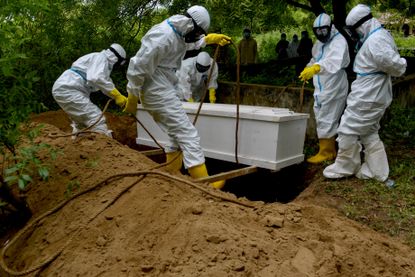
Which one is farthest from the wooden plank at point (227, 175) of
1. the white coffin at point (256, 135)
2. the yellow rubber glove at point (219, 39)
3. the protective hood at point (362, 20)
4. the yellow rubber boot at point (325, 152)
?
the protective hood at point (362, 20)

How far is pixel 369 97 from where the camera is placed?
450 centimetres

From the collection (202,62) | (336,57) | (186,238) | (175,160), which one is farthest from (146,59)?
(202,62)

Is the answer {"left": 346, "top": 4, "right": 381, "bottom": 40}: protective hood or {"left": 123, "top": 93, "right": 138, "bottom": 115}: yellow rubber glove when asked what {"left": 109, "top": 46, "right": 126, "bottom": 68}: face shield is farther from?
{"left": 346, "top": 4, "right": 381, "bottom": 40}: protective hood

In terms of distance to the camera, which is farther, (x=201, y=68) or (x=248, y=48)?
(x=248, y=48)

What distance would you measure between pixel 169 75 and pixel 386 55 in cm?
220

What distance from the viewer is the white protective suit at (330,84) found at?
212 inches

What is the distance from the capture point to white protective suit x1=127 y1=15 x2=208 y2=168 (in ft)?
14.0

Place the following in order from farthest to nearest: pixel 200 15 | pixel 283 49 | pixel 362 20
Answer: pixel 283 49 < pixel 362 20 < pixel 200 15

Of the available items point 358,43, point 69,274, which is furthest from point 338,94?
point 69,274

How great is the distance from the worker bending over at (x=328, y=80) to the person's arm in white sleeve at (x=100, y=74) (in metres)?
2.39

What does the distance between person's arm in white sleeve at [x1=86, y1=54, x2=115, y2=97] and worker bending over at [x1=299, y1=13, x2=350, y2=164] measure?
239 cm

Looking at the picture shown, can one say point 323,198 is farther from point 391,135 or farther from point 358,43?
point 391,135

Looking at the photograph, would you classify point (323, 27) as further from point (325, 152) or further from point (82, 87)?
point (82, 87)

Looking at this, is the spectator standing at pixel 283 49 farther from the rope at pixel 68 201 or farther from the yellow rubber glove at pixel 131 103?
the rope at pixel 68 201
